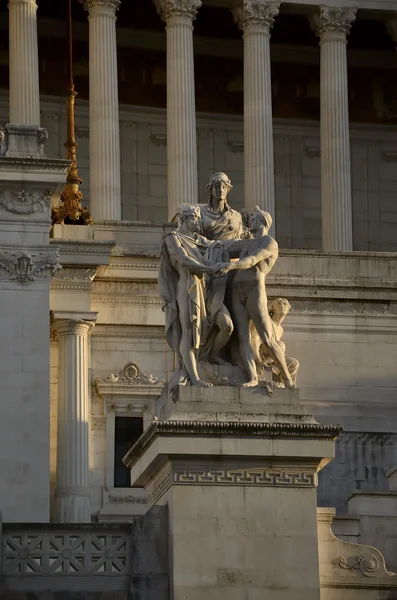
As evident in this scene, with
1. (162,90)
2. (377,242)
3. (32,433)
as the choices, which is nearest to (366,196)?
(377,242)

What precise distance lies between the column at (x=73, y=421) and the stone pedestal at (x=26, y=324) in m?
3.56

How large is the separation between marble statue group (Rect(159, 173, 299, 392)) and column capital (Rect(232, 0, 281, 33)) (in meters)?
46.3

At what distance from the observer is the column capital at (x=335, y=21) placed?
7981cm

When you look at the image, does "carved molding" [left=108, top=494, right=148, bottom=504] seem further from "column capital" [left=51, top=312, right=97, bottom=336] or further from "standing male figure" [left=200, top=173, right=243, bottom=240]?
"standing male figure" [left=200, top=173, right=243, bottom=240]

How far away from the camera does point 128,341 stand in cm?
5762

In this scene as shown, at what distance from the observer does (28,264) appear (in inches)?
2039

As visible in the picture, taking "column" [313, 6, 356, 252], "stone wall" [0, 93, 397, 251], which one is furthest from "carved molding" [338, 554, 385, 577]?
"stone wall" [0, 93, 397, 251]

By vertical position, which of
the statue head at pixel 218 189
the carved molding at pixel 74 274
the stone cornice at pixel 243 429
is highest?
the carved molding at pixel 74 274

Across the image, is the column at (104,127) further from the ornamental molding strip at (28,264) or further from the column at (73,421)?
the ornamental molding strip at (28,264)

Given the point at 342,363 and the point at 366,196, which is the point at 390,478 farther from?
the point at 366,196

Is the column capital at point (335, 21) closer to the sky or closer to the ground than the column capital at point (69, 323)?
closer to the sky

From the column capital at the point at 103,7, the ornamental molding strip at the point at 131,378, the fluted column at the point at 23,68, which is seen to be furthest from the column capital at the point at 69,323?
A: the column capital at the point at 103,7

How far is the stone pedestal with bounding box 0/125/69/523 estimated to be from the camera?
162 feet

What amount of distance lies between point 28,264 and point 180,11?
2804cm
